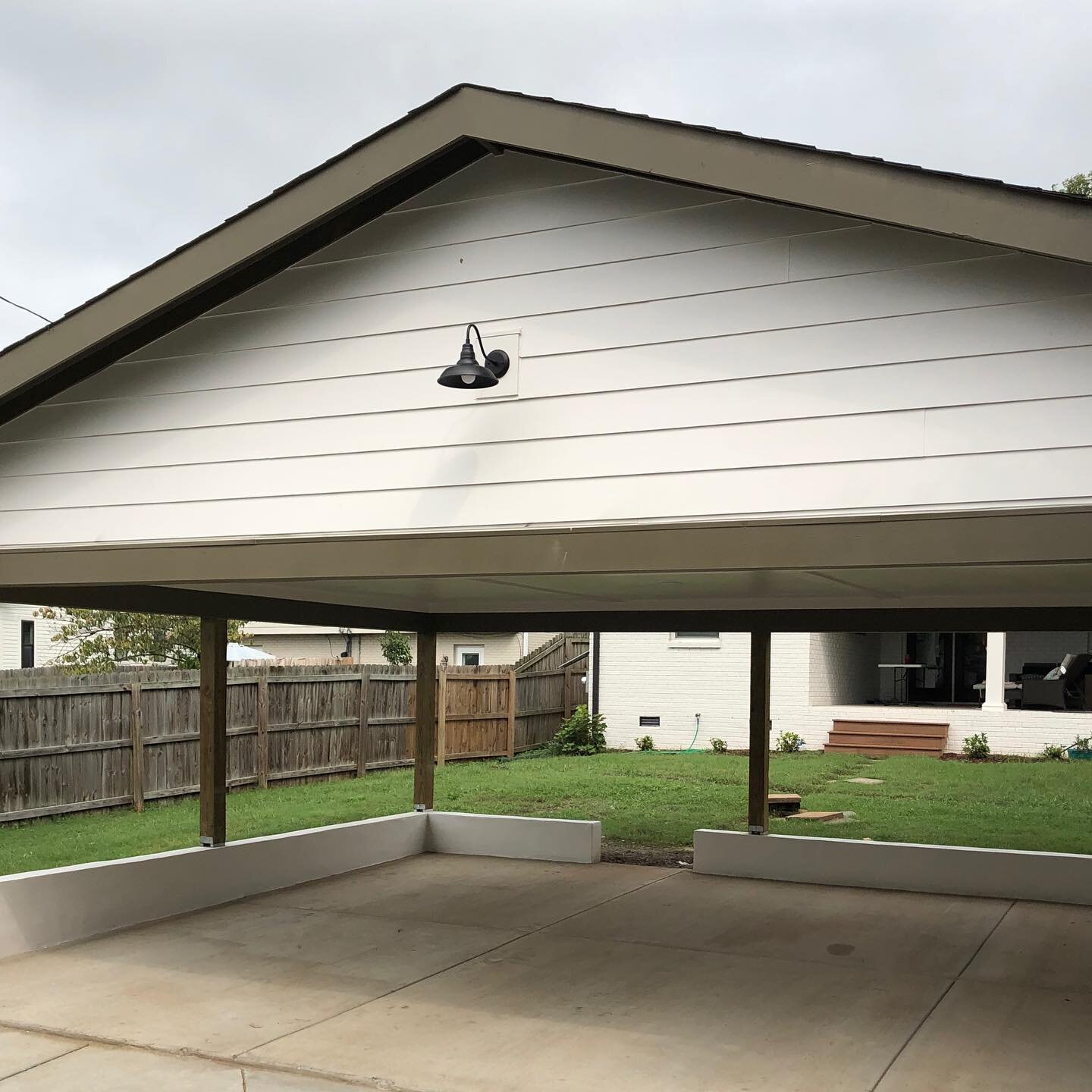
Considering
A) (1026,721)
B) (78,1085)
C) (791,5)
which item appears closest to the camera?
(78,1085)

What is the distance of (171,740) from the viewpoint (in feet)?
48.4

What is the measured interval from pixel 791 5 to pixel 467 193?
2658cm

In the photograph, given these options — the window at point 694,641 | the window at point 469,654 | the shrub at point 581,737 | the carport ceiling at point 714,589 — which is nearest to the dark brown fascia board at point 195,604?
the carport ceiling at point 714,589

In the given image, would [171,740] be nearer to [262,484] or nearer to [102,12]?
[262,484]

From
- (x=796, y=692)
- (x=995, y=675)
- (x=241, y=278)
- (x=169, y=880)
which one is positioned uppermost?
(x=241, y=278)

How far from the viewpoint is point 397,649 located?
93.8 feet

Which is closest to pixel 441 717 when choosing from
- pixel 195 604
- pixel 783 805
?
pixel 783 805

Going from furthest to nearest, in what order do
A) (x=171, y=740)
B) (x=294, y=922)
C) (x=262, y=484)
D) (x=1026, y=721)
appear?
(x=1026, y=721) → (x=171, y=740) → (x=294, y=922) → (x=262, y=484)

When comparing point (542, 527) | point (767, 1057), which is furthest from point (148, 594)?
point (767, 1057)

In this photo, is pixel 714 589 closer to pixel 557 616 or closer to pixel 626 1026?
pixel 626 1026

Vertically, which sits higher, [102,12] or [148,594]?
[102,12]

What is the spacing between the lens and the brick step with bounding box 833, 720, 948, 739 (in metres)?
21.0

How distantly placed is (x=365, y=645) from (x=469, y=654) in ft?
10.4

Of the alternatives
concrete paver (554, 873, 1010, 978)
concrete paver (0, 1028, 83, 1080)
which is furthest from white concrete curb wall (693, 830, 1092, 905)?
concrete paver (0, 1028, 83, 1080)
